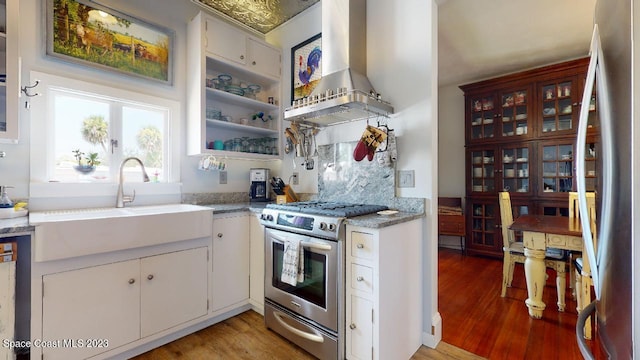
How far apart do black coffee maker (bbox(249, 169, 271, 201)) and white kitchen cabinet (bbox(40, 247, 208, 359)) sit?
900 mm

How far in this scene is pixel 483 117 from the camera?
4004 millimetres

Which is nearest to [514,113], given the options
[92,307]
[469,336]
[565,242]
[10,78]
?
[565,242]

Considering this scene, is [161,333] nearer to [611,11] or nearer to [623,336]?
[623,336]

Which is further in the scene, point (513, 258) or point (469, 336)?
point (513, 258)

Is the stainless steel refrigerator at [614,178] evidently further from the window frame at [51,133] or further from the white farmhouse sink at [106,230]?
the window frame at [51,133]

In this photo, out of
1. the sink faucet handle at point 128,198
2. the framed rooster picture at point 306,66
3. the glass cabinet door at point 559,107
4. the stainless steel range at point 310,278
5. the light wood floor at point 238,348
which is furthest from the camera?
the glass cabinet door at point 559,107

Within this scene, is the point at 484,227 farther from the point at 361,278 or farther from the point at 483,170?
the point at 361,278

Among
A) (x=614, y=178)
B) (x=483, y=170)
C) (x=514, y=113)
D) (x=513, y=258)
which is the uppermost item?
(x=514, y=113)

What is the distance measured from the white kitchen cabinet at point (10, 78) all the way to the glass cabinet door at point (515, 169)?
191 inches

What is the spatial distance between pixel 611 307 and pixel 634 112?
0.52 m

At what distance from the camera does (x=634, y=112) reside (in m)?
0.58

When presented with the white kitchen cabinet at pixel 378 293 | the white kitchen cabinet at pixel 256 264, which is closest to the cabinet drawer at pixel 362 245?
the white kitchen cabinet at pixel 378 293

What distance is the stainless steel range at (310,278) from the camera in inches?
63.1

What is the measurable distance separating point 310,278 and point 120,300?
1166mm
